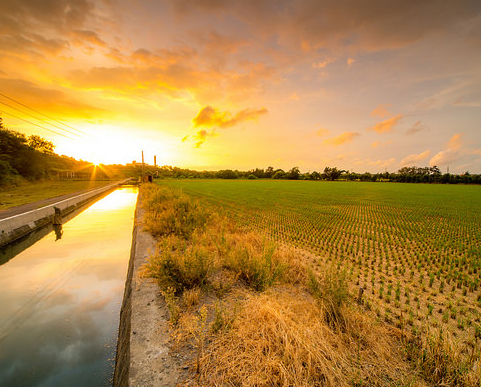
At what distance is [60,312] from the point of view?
16.2 ft

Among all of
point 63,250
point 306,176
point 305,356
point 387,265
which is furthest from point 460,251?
point 306,176

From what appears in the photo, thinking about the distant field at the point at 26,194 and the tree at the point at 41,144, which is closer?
the distant field at the point at 26,194

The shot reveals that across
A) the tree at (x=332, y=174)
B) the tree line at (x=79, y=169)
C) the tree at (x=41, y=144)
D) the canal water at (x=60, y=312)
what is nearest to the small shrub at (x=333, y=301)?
the canal water at (x=60, y=312)

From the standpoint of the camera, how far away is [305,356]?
8.67 feet

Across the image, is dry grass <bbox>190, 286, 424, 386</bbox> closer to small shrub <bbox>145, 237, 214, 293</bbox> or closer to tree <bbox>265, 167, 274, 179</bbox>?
small shrub <bbox>145, 237, 214, 293</bbox>

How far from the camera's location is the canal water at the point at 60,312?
138 inches

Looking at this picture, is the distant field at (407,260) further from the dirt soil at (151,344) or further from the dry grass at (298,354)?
the dirt soil at (151,344)

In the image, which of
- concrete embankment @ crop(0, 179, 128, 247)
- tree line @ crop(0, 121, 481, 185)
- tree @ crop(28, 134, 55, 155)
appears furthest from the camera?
tree @ crop(28, 134, 55, 155)

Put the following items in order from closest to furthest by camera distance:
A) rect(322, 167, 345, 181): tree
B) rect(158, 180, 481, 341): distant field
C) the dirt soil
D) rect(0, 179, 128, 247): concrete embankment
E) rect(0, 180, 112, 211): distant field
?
the dirt soil → rect(158, 180, 481, 341): distant field → rect(0, 179, 128, 247): concrete embankment → rect(0, 180, 112, 211): distant field → rect(322, 167, 345, 181): tree

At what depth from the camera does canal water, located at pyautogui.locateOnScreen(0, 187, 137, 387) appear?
11.5 ft

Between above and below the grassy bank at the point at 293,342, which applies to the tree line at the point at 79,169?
above

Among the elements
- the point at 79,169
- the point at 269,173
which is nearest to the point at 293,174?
the point at 269,173

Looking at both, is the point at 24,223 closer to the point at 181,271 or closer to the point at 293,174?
the point at 181,271

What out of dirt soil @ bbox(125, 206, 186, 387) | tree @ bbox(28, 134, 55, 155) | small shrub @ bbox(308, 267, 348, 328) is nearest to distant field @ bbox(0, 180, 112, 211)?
dirt soil @ bbox(125, 206, 186, 387)
